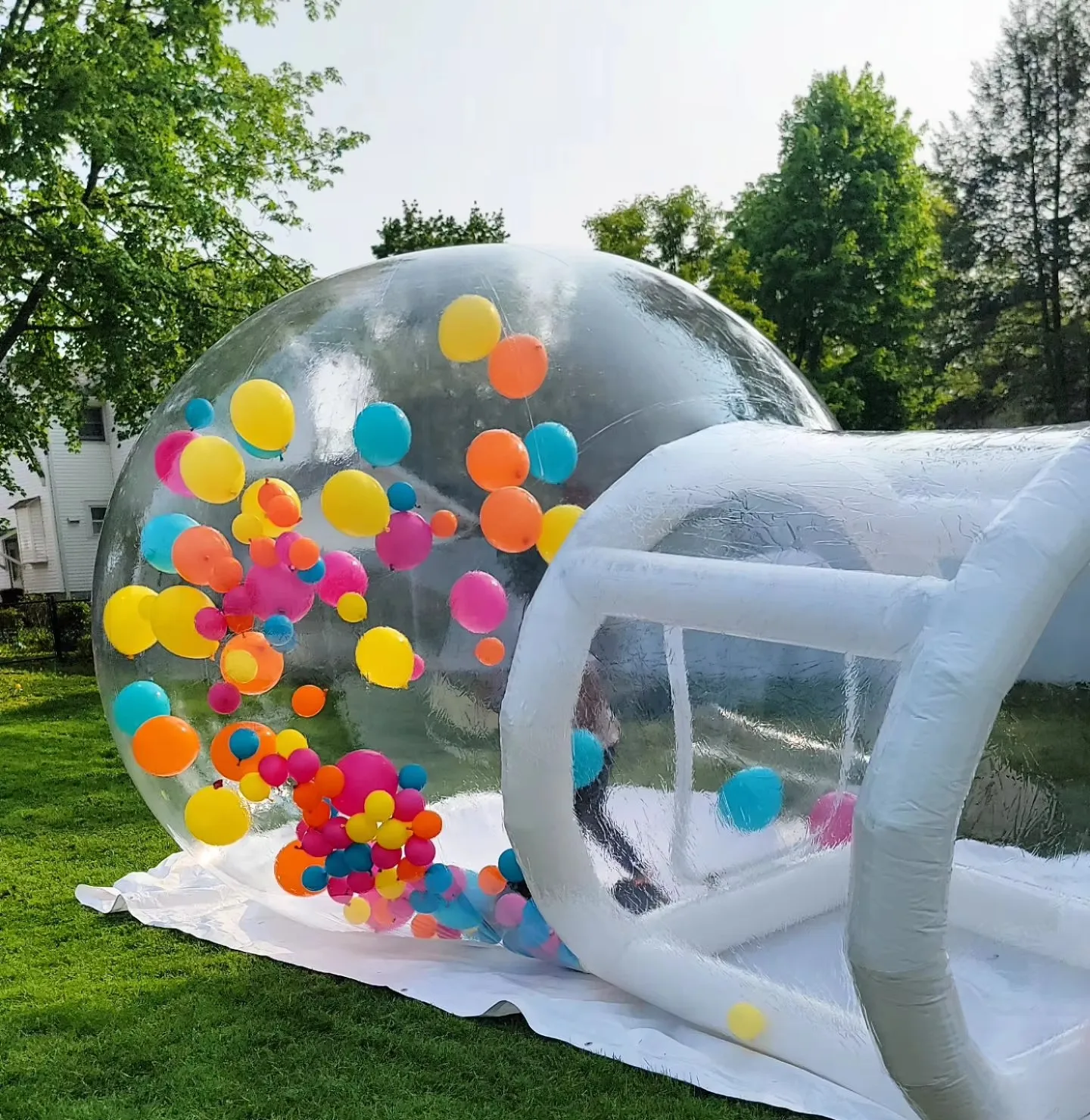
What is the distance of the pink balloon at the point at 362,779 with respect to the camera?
11.4ft

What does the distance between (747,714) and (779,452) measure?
73 cm

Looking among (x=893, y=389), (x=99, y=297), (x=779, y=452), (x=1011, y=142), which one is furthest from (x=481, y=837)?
(x=1011, y=142)

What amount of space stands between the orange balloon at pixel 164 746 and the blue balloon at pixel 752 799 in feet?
5.92

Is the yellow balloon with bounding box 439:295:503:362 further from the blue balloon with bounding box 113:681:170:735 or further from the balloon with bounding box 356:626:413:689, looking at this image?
the blue balloon with bounding box 113:681:170:735

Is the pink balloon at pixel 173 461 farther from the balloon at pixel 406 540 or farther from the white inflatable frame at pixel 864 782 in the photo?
the white inflatable frame at pixel 864 782

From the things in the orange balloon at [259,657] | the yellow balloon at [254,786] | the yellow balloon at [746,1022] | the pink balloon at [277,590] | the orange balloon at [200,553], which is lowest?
the yellow balloon at [746,1022]

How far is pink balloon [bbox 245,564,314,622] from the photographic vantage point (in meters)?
3.54

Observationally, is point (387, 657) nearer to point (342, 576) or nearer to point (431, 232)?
point (342, 576)

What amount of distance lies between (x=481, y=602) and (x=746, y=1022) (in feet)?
4.63

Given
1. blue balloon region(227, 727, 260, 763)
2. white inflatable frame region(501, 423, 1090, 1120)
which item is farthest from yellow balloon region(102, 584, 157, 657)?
white inflatable frame region(501, 423, 1090, 1120)

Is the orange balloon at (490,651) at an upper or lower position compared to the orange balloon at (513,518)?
lower

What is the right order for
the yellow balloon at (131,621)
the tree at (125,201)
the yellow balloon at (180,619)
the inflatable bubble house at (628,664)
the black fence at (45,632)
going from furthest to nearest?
the black fence at (45,632) < the tree at (125,201) < the yellow balloon at (131,621) < the yellow balloon at (180,619) < the inflatable bubble house at (628,664)

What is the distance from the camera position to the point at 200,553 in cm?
353

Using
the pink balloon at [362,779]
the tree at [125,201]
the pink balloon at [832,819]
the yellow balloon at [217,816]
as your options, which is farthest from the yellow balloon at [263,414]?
the tree at [125,201]
